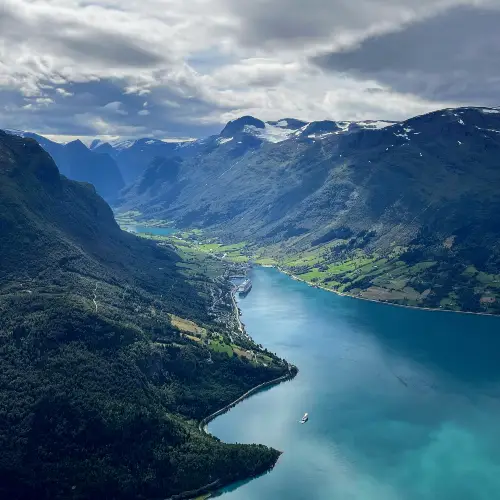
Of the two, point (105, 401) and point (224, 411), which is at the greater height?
point (105, 401)

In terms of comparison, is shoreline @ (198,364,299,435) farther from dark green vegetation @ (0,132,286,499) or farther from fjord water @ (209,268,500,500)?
fjord water @ (209,268,500,500)

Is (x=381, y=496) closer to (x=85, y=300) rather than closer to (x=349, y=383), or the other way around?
(x=349, y=383)

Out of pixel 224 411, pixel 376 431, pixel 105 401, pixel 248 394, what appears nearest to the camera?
pixel 105 401

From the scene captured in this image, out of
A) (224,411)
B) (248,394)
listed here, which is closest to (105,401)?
(224,411)

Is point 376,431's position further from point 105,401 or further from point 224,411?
point 105,401

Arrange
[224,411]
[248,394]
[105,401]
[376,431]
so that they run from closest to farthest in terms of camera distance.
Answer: [105,401] → [376,431] → [224,411] → [248,394]

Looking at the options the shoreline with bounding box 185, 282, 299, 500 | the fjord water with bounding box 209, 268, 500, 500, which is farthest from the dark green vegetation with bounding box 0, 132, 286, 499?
the fjord water with bounding box 209, 268, 500, 500

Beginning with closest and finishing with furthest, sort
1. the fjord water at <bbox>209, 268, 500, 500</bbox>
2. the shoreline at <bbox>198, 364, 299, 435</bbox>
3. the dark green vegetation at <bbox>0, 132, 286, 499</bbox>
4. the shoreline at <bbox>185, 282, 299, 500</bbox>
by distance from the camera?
1. the dark green vegetation at <bbox>0, 132, 286, 499</bbox>
2. the shoreline at <bbox>185, 282, 299, 500</bbox>
3. the fjord water at <bbox>209, 268, 500, 500</bbox>
4. the shoreline at <bbox>198, 364, 299, 435</bbox>

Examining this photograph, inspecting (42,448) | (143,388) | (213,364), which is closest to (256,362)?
(213,364)

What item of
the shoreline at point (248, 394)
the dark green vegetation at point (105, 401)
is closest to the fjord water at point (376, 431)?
the shoreline at point (248, 394)

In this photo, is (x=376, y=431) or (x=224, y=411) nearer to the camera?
(x=376, y=431)

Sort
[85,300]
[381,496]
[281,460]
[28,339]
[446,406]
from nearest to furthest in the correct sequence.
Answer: [381,496]
[281,460]
[28,339]
[446,406]
[85,300]
